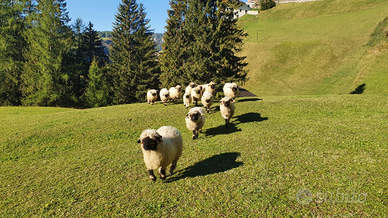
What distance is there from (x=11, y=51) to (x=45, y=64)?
38.8 feet

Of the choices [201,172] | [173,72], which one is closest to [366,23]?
[173,72]

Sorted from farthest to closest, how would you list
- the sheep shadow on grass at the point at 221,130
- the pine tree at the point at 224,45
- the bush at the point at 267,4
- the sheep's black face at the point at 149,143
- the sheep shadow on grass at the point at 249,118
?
the bush at the point at 267,4 < the pine tree at the point at 224,45 < the sheep shadow on grass at the point at 249,118 < the sheep shadow on grass at the point at 221,130 < the sheep's black face at the point at 149,143

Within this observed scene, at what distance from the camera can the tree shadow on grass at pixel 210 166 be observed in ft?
28.1

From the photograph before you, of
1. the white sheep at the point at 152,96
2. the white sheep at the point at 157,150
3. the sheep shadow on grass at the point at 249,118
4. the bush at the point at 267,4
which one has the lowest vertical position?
the sheep shadow on grass at the point at 249,118

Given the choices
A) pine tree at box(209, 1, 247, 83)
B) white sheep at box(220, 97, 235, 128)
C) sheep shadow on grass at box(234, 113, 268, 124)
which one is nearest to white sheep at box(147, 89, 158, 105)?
sheep shadow on grass at box(234, 113, 268, 124)

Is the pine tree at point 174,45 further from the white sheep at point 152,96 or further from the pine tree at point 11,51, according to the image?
the pine tree at point 11,51

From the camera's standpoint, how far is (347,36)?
2475 inches

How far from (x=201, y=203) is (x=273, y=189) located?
2.51 meters

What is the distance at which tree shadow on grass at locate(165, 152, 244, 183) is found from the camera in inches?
338

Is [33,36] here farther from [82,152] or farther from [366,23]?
[366,23]

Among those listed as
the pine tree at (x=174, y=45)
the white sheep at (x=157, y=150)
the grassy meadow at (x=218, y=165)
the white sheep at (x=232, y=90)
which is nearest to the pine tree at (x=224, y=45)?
the pine tree at (x=174, y=45)

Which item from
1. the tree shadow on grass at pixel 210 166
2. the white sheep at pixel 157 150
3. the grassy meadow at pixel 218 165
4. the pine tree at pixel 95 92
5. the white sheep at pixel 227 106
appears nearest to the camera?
the grassy meadow at pixel 218 165

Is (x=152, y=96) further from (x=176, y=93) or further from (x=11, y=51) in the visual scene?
(x=11, y=51)

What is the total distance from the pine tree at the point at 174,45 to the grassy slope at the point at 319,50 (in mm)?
19783
